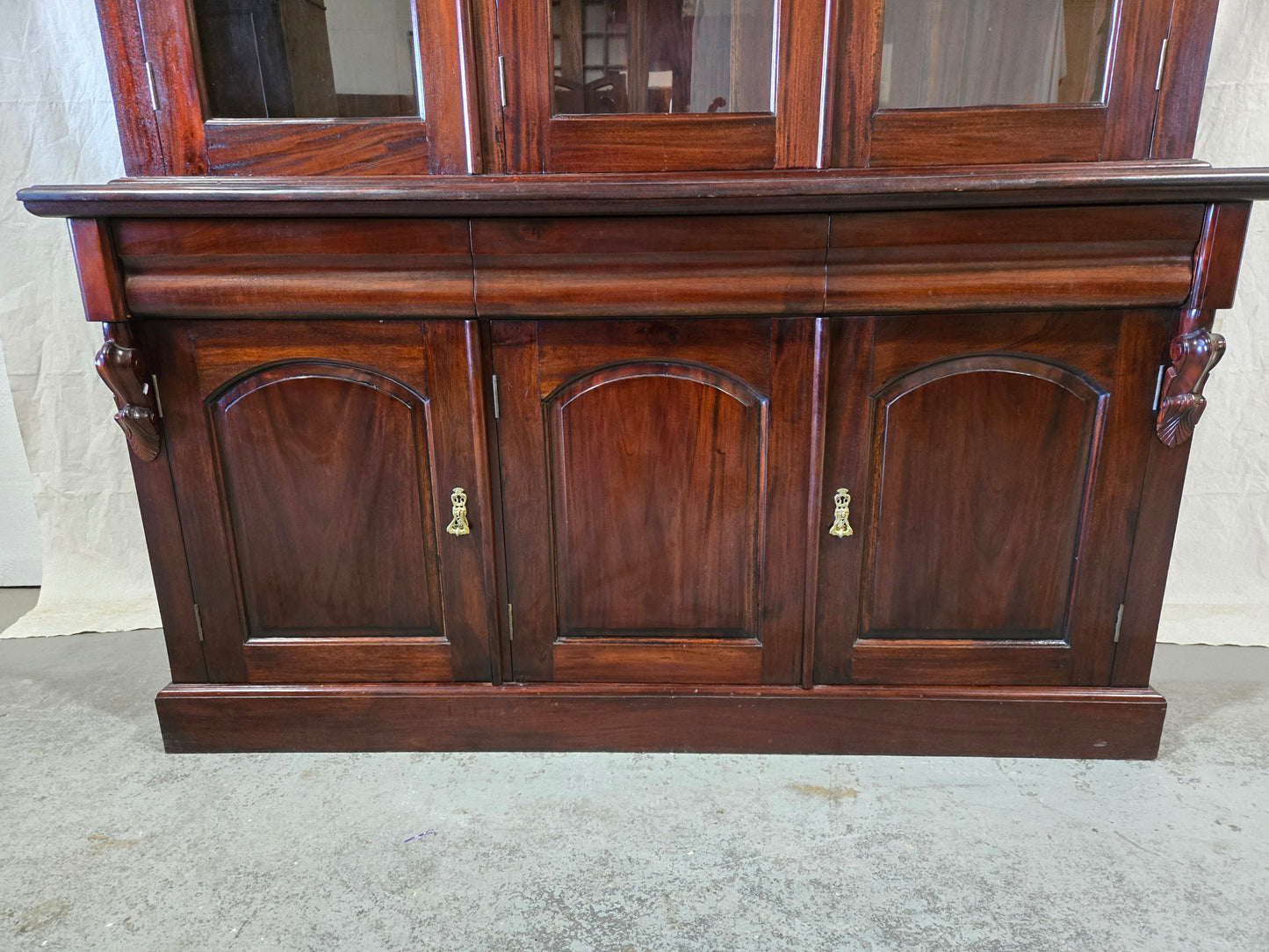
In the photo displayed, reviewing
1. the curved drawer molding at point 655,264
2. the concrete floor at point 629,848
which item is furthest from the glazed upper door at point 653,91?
the concrete floor at point 629,848

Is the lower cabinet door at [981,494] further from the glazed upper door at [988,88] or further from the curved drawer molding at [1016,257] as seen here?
the glazed upper door at [988,88]

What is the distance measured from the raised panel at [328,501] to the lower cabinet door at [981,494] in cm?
83

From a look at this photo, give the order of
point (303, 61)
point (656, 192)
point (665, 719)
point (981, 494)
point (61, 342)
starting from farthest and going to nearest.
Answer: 1. point (61, 342)
2. point (665, 719)
3. point (981, 494)
4. point (303, 61)
5. point (656, 192)

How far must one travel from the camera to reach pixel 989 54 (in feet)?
4.63

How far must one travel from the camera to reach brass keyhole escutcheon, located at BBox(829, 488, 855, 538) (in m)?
1.56

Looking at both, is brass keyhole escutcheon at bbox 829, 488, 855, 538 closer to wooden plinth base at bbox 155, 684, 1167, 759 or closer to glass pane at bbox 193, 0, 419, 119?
wooden plinth base at bbox 155, 684, 1167, 759

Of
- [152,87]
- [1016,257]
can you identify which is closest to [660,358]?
[1016,257]

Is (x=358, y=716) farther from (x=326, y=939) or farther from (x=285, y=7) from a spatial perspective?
(x=285, y=7)

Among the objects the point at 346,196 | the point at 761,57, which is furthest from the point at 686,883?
the point at 761,57

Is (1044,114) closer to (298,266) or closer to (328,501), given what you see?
(298,266)

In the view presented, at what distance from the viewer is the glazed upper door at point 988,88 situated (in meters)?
1.37

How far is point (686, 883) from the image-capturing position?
4.55 ft

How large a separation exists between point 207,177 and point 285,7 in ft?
1.17

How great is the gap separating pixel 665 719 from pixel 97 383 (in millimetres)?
1829
